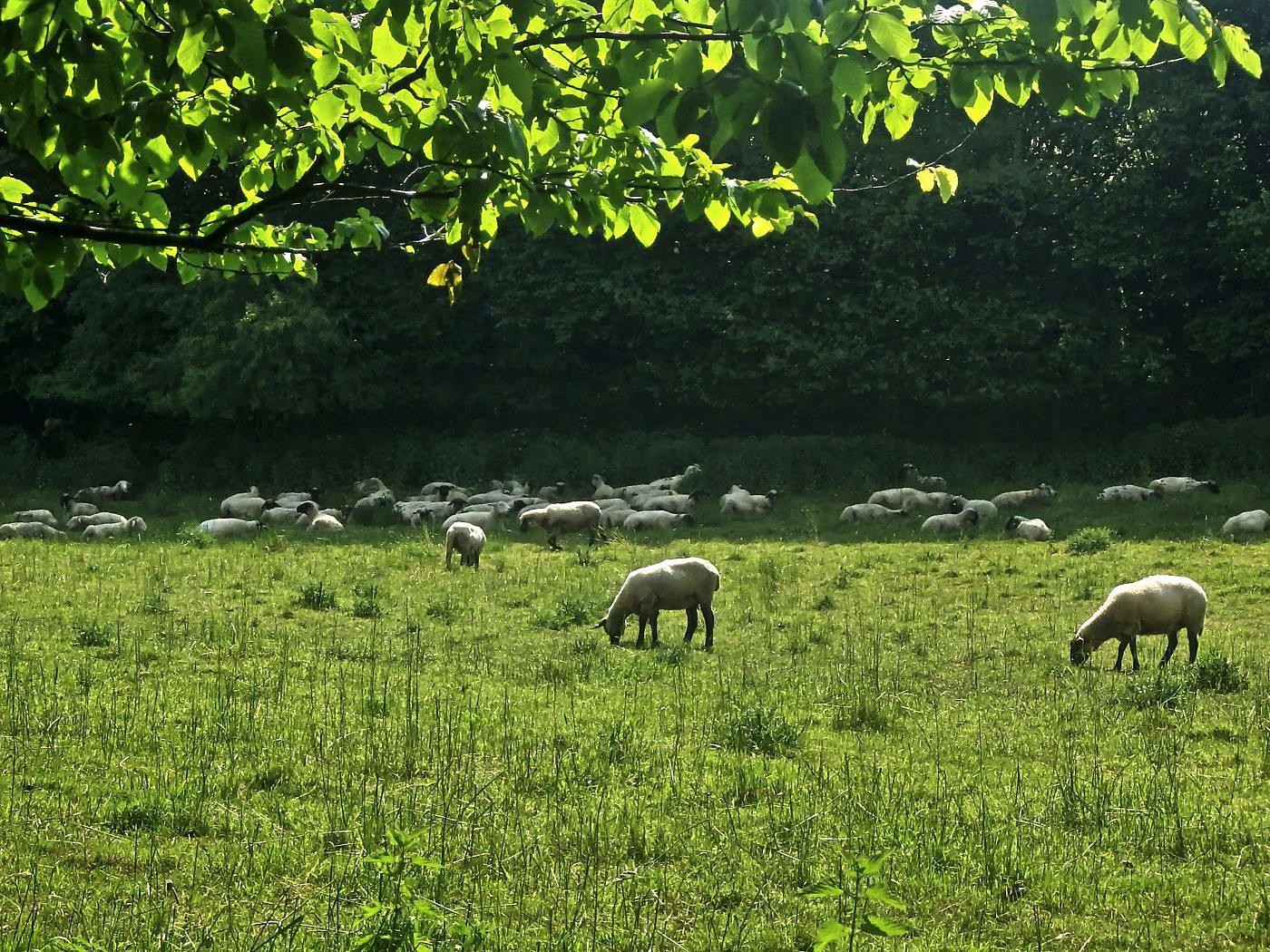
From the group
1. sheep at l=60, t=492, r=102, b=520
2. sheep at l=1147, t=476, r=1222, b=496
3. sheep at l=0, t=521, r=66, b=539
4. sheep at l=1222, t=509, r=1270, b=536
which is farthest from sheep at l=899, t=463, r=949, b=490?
sheep at l=60, t=492, r=102, b=520

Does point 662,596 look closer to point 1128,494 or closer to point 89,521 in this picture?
point 1128,494

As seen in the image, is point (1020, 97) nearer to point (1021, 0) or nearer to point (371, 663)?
point (1021, 0)

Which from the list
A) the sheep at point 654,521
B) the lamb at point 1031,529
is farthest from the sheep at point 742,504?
the lamb at point 1031,529

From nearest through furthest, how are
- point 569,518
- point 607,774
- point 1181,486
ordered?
point 607,774 → point 569,518 → point 1181,486

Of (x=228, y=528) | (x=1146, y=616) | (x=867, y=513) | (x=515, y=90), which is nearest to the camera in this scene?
(x=515, y=90)

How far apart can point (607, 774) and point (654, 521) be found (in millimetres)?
16442

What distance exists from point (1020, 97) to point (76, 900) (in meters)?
5.29

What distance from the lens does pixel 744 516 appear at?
85.9ft

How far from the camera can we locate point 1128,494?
25234mm

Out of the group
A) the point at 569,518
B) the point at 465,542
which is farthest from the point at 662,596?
the point at 569,518

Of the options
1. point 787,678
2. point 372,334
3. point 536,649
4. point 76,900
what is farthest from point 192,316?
point 76,900

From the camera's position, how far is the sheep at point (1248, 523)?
21.0 metres

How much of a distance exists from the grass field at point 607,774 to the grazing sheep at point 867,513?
9037 millimetres

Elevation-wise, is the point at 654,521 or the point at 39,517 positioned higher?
the point at 654,521
